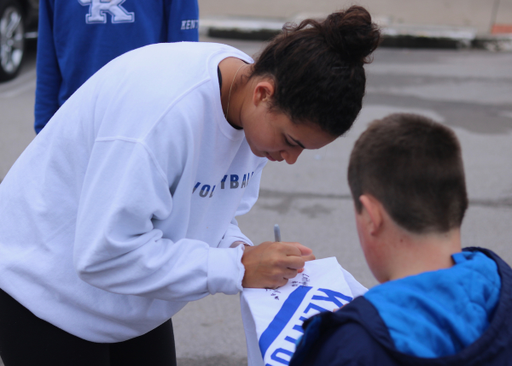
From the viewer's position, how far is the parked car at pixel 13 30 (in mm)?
6184

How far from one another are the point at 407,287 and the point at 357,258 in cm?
248

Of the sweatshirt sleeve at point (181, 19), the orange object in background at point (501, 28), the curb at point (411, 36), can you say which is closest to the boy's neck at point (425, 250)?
the sweatshirt sleeve at point (181, 19)

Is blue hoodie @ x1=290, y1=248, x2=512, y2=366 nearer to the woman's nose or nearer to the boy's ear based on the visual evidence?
the boy's ear

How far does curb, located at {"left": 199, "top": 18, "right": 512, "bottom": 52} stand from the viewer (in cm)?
865

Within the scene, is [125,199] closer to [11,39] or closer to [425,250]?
[425,250]

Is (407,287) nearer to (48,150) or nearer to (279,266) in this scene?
(279,266)

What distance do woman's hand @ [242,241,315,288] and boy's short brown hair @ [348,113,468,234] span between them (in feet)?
1.30

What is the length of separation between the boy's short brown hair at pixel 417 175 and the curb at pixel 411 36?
7829 mm

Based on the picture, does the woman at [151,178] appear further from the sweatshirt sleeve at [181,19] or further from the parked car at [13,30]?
the parked car at [13,30]

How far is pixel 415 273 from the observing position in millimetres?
1051

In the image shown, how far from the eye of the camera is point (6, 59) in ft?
20.7

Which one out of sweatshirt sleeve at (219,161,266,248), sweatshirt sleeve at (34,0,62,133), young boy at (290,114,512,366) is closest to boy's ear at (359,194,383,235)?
young boy at (290,114,512,366)

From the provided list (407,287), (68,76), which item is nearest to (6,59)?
(68,76)

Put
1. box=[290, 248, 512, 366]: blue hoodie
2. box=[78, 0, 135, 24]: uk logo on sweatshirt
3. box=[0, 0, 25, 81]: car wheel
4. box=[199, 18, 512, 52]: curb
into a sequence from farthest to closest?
box=[199, 18, 512, 52]: curb → box=[0, 0, 25, 81]: car wheel → box=[78, 0, 135, 24]: uk logo on sweatshirt → box=[290, 248, 512, 366]: blue hoodie
